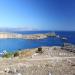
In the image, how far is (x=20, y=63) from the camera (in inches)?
609

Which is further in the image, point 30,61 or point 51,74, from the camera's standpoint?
point 30,61

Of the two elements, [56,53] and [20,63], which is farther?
[56,53]

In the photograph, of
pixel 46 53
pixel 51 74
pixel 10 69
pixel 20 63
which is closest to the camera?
pixel 51 74

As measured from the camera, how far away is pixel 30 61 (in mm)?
16375

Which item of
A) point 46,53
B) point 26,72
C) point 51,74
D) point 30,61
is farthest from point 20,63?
point 46,53

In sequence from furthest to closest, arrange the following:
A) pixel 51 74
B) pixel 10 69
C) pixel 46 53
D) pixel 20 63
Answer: pixel 46 53 → pixel 20 63 → pixel 10 69 → pixel 51 74

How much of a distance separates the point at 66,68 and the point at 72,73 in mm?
1136

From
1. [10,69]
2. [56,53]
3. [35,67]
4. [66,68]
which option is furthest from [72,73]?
[56,53]

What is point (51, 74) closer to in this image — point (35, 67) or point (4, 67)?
point (35, 67)

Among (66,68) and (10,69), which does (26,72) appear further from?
(66,68)

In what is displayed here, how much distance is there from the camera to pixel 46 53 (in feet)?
65.7

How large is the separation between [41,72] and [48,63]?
7.54 feet

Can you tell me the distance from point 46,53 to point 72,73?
698 centimetres

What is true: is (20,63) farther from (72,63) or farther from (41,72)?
(72,63)
